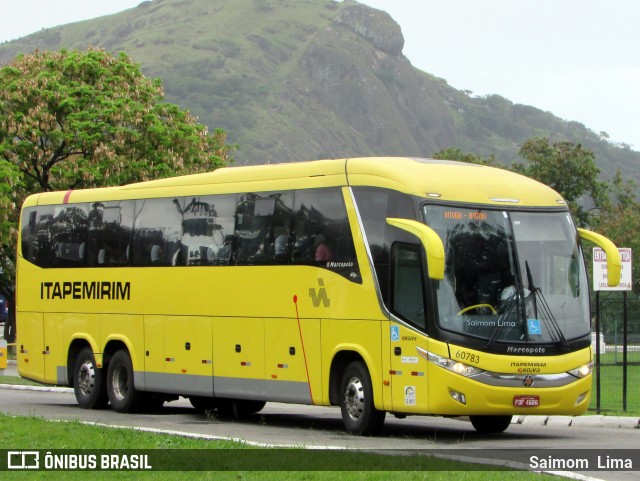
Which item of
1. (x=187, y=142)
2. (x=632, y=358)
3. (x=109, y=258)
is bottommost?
(x=632, y=358)

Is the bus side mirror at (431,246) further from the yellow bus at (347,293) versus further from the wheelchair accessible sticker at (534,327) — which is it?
the wheelchair accessible sticker at (534,327)

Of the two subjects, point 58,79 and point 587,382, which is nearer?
point 587,382

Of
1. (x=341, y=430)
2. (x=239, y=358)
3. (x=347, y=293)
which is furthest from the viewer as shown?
(x=239, y=358)

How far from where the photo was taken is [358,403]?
18.4 m

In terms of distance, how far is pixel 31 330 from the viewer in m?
25.7

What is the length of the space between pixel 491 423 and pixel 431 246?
387 centimetres

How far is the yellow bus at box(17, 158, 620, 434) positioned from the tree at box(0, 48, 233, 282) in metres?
26.2

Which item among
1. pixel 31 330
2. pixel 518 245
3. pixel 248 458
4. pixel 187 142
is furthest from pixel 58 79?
pixel 248 458

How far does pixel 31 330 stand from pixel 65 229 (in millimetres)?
2217

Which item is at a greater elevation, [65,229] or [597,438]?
[65,229]

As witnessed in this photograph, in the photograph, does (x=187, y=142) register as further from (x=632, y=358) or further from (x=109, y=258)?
(x=109, y=258)

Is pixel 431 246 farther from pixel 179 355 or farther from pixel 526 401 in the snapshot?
pixel 179 355

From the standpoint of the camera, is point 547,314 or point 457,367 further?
point 547,314

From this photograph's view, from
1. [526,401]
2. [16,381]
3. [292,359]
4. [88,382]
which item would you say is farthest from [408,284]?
[16,381]
